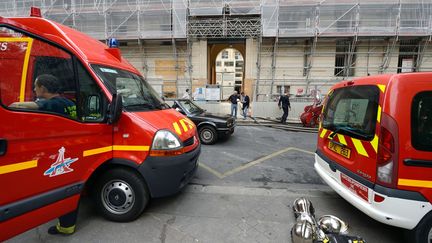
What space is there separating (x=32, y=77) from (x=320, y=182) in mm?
4648

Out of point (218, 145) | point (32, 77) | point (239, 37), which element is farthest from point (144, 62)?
point (32, 77)

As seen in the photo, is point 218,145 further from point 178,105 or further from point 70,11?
point 70,11

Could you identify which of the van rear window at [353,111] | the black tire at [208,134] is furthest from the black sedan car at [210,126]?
the van rear window at [353,111]

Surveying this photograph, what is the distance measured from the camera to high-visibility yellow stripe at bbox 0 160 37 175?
1.89 m

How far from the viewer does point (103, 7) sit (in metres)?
15.2

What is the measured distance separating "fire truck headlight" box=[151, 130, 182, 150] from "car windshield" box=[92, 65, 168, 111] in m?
0.53

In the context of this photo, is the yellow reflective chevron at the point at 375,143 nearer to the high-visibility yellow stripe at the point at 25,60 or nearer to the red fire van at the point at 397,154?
the red fire van at the point at 397,154

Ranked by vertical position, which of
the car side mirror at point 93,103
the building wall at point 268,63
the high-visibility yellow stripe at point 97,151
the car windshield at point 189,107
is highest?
the building wall at point 268,63

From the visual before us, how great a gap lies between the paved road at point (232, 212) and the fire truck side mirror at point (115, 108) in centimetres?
134

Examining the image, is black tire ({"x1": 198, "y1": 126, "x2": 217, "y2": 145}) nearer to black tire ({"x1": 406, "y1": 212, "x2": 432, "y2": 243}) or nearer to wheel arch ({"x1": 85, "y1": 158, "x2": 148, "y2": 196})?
wheel arch ({"x1": 85, "y1": 158, "x2": 148, "y2": 196})

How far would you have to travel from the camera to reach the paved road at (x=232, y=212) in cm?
267

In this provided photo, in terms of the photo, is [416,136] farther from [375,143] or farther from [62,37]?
[62,37]

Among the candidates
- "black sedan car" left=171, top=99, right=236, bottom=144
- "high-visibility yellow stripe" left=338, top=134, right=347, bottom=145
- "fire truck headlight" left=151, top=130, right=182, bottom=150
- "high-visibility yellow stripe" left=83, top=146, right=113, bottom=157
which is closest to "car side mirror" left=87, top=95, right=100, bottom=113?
"high-visibility yellow stripe" left=83, top=146, right=113, bottom=157

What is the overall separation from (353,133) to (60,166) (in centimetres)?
326
